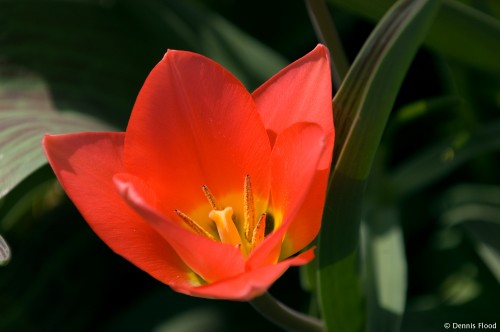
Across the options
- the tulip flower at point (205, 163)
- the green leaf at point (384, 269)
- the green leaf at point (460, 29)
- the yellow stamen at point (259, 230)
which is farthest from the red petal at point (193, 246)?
the green leaf at point (460, 29)

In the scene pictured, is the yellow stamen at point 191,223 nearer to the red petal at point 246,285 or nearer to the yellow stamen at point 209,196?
the yellow stamen at point 209,196

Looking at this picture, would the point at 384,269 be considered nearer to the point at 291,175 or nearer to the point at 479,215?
the point at 479,215

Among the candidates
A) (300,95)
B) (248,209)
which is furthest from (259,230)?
(300,95)

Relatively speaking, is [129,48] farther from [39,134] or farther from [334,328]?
[334,328]

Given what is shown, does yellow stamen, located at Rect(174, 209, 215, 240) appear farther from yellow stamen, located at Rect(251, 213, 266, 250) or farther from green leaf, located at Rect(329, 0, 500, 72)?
green leaf, located at Rect(329, 0, 500, 72)

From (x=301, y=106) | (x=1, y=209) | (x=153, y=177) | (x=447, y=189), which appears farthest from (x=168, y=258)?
(x=447, y=189)

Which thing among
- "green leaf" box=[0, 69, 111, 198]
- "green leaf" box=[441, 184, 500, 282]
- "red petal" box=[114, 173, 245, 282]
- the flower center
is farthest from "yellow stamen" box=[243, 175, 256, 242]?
"green leaf" box=[441, 184, 500, 282]

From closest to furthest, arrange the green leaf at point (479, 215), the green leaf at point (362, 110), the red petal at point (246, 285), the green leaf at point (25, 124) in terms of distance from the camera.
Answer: the red petal at point (246, 285)
the green leaf at point (362, 110)
the green leaf at point (25, 124)
the green leaf at point (479, 215)
